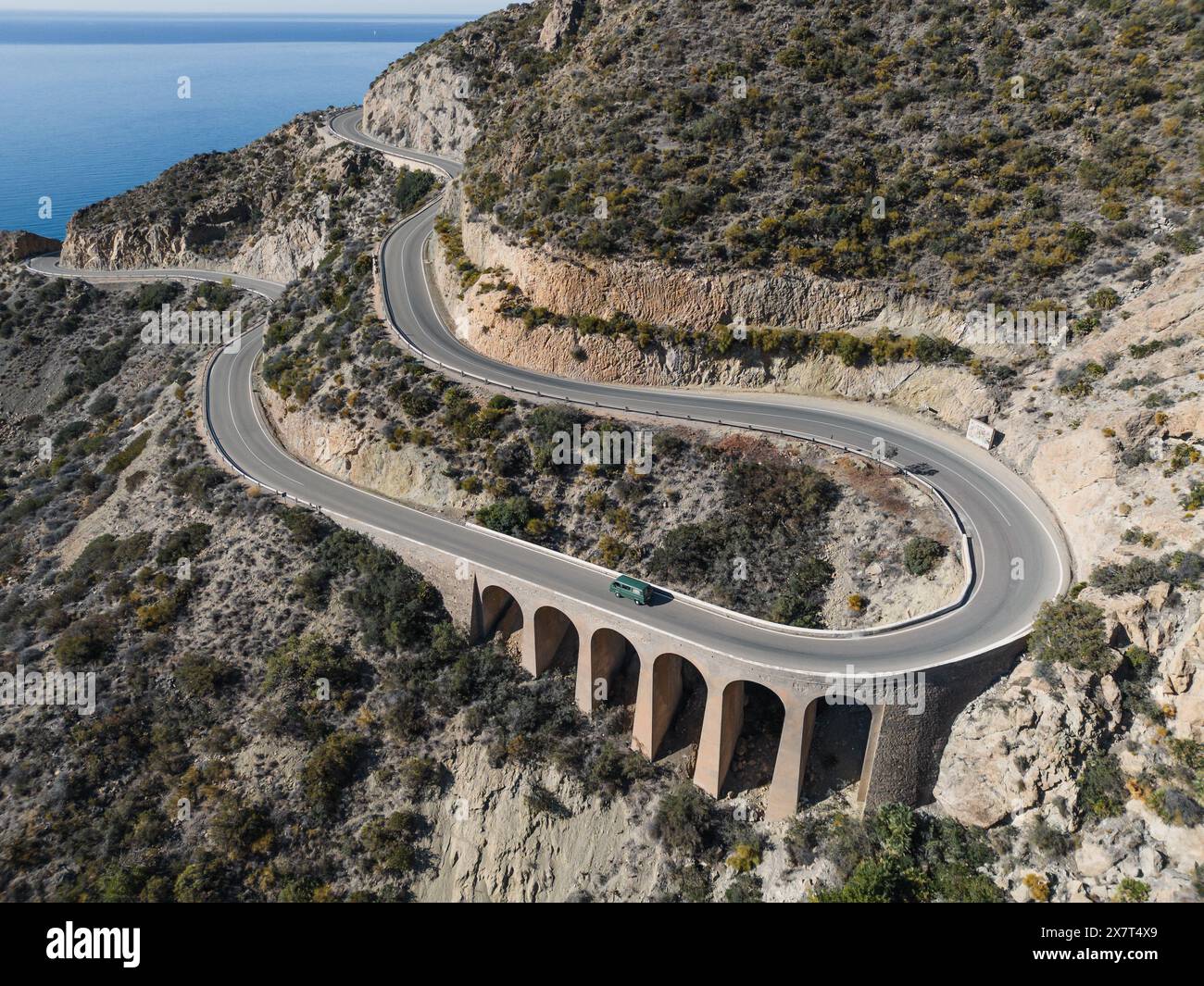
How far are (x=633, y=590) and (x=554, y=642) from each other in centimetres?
742

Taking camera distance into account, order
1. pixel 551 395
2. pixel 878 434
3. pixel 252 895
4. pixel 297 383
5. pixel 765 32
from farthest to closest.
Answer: pixel 765 32 → pixel 297 383 → pixel 551 395 → pixel 878 434 → pixel 252 895

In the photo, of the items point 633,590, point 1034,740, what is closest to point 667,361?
point 633,590

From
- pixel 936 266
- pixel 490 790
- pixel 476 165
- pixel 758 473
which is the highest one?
pixel 476 165

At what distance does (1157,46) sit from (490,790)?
61930 mm

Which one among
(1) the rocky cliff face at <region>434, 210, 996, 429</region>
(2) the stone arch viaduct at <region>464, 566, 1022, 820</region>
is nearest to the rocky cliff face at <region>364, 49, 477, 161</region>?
(1) the rocky cliff face at <region>434, 210, 996, 429</region>

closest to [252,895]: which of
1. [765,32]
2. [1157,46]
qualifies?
[765,32]

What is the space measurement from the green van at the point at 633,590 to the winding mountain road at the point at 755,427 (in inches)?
18.0

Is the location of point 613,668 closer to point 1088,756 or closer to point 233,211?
point 1088,756

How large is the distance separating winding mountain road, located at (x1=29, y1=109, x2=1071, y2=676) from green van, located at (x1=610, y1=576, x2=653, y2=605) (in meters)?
0.46

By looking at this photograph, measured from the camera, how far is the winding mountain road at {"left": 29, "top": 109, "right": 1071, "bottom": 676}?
32.2m

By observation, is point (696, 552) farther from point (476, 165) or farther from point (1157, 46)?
point (1157, 46)

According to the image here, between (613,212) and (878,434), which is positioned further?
(613,212)

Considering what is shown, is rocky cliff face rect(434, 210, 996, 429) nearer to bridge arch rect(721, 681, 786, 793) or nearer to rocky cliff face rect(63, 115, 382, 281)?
bridge arch rect(721, 681, 786, 793)

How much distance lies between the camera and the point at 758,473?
40531mm
